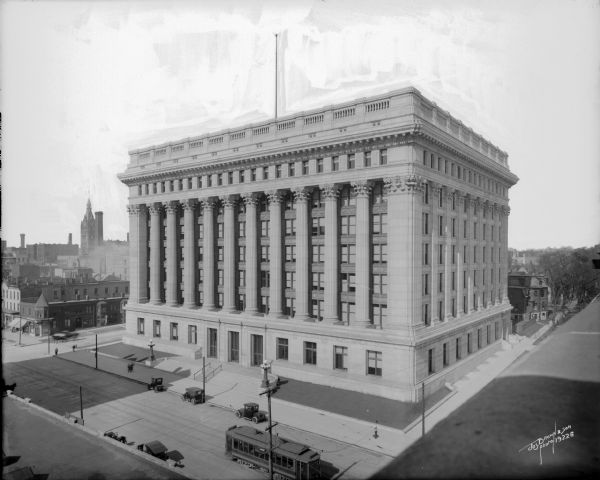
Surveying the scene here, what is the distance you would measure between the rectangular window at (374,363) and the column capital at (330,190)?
617 inches

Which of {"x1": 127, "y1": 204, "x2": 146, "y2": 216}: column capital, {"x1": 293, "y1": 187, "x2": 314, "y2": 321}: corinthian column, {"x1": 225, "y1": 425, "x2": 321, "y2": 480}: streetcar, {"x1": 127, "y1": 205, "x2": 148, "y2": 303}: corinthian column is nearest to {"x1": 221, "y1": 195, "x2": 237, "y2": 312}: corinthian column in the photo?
{"x1": 293, "y1": 187, "x2": 314, "y2": 321}: corinthian column

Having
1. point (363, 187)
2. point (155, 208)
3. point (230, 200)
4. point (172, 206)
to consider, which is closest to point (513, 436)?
point (363, 187)

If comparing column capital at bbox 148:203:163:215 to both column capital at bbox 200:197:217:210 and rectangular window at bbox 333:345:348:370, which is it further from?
rectangular window at bbox 333:345:348:370

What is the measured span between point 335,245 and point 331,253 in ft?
2.98

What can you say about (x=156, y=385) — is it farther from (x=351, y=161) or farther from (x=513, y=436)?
(x=513, y=436)

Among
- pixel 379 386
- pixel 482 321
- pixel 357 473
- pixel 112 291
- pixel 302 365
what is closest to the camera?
pixel 357 473

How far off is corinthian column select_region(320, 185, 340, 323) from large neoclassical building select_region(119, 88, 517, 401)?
15cm

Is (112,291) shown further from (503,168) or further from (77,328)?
(503,168)

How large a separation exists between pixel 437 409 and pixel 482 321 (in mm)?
21424

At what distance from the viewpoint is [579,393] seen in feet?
18.5

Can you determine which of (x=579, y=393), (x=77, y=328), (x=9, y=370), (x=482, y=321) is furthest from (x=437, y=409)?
(x=77, y=328)

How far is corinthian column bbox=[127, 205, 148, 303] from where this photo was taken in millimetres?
64062

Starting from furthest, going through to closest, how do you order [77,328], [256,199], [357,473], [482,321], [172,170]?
[77,328] < [172,170] < [482,321] < [256,199] < [357,473]

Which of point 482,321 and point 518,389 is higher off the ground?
point 518,389
